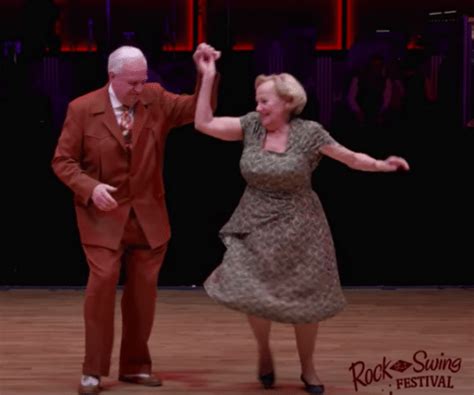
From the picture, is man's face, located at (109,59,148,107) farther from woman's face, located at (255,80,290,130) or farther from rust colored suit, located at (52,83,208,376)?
woman's face, located at (255,80,290,130)

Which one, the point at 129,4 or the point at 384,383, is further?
the point at 129,4

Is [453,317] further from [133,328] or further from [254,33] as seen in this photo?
[254,33]

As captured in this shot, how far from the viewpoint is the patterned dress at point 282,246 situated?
5258 mm

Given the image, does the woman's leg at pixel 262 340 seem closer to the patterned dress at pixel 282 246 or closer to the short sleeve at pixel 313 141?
the patterned dress at pixel 282 246

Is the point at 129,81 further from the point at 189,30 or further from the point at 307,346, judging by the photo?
the point at 189,30

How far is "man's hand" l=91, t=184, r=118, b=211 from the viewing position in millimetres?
5203

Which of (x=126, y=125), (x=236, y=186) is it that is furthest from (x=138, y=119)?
(x=236, y=186)

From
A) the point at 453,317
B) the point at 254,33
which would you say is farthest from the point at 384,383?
the point at 254,33

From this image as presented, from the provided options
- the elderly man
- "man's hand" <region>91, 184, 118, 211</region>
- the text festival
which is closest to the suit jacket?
the elderly man

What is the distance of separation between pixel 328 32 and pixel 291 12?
0.37 metres

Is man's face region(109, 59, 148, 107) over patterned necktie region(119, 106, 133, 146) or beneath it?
over

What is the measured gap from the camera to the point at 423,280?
29.2 feet

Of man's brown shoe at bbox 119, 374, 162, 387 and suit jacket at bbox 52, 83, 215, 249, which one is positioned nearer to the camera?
suit jacket at bbox 52, 83, 215, 249

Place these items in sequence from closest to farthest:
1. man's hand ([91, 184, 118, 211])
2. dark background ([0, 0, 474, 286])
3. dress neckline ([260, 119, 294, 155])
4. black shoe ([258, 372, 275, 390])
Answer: man's hand ([91, 184, 118, 211]) → dress neckline ([260, 119, 294, 155]) → black shoe ([258, 372, 275, 390]) → dark background ([0, 0, 474, 286])
